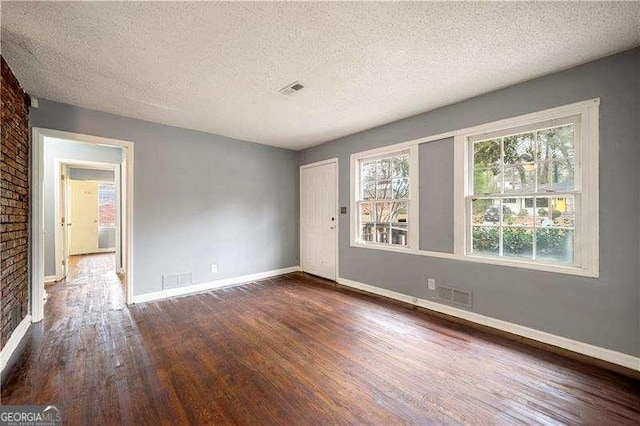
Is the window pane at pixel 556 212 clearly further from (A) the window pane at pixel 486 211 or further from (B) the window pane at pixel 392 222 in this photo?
(B) the window pane at pixel 392 222

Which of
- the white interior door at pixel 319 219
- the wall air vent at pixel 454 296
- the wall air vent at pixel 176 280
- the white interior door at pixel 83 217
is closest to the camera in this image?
the wall air vent at pixel 454 296

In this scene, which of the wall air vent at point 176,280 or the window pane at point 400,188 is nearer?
the window pane at point 400,188

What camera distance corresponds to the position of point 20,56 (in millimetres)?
2082

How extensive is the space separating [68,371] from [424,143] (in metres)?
3.95

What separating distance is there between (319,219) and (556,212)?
3.23 m

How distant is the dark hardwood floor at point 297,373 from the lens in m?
1.58

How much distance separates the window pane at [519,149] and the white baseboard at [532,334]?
1587mm

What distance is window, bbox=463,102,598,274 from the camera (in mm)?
2199

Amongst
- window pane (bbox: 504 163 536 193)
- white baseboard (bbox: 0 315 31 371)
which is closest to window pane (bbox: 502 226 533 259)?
window pane (bbox: 504 163 536 193)

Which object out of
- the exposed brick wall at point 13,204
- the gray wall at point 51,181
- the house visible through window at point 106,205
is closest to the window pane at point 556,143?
the exposed brick wall at point 13,204

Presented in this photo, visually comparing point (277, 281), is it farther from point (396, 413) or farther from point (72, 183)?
point (72, 183)

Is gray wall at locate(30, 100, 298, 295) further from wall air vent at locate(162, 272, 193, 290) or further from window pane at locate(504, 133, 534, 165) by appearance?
window pane at locate(504, 133, 534, 165)

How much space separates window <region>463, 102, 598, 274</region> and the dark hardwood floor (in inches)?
35.0

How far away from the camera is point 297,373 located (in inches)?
77.5
